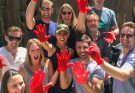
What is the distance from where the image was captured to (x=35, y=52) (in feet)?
14.2

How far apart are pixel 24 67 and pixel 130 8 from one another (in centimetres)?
352

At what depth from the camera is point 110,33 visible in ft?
15.0

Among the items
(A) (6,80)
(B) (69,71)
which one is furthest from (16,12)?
(A) (6,80)

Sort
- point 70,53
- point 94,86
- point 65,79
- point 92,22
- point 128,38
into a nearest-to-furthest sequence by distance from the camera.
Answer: point 128,38 → point 94,86 → point 65,79 → point 70,53 → point 92,22

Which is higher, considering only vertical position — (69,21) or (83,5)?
(83,5)

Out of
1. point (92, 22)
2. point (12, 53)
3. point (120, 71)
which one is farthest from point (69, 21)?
point (120, 71)

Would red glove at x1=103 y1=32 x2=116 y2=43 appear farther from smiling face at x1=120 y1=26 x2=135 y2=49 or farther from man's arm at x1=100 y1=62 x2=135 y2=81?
man's arm at x1=100 y1=62 x2=135 y2=81

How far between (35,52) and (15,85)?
40.1 inches

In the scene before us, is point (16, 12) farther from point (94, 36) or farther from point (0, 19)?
point (94, 36)

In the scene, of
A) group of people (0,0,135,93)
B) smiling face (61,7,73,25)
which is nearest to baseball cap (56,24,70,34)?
group of people (0,0,135,93)

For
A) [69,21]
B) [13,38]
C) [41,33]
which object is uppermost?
[69,21]

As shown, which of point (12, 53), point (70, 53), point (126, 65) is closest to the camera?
point (126, 65)

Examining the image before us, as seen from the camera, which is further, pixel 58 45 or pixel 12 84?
pixel 58 45

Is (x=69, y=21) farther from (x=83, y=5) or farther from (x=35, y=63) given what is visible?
(x=35, y=63)
